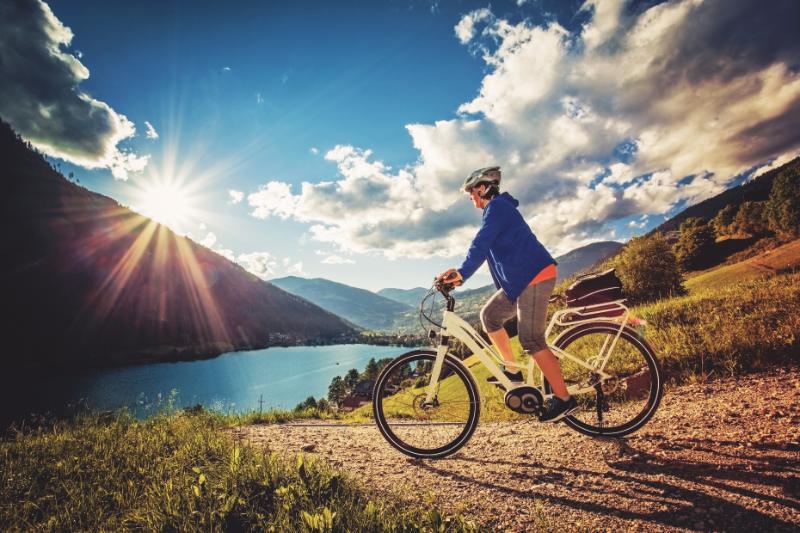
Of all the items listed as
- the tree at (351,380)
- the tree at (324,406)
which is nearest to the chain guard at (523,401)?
the tree at (324,406)

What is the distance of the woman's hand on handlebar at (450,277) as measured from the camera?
405 centimetres

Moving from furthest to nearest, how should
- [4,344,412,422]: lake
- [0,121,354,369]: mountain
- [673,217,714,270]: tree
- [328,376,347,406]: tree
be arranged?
1. [0,121,354,369]: mountain
2. [328,376,347,406]: tree
3. [4,344,412,422]: lake
4. [673,217,714,270]: tree

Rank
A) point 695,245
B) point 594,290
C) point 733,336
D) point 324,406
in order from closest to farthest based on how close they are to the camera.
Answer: point 594,290
point 733,336
point 324,406
point 695,245

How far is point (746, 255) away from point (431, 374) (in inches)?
3084

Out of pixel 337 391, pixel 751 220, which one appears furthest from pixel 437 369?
pixel 337 391

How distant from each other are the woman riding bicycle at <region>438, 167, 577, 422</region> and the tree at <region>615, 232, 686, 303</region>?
30.7 metres

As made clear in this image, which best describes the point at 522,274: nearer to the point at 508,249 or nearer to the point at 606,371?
the point at 508,249

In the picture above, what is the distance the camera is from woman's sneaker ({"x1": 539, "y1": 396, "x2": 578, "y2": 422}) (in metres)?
3.98

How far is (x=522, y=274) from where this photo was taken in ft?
13.2

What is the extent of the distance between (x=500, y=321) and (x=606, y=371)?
1.53m

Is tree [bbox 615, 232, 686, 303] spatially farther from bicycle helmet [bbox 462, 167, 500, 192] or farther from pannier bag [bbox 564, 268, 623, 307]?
bicycle helmet [bbox 462, 167, 500, 192]

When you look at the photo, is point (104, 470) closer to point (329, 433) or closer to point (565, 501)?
point (329, 433)

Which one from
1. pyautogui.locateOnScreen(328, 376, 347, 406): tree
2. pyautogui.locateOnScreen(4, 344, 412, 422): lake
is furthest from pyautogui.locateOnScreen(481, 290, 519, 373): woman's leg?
pyautogui.locateOnScreen(328, 376, 347, 406): tree

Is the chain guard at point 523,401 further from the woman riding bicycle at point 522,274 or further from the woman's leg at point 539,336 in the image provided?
the woman's leg at point 539,336
